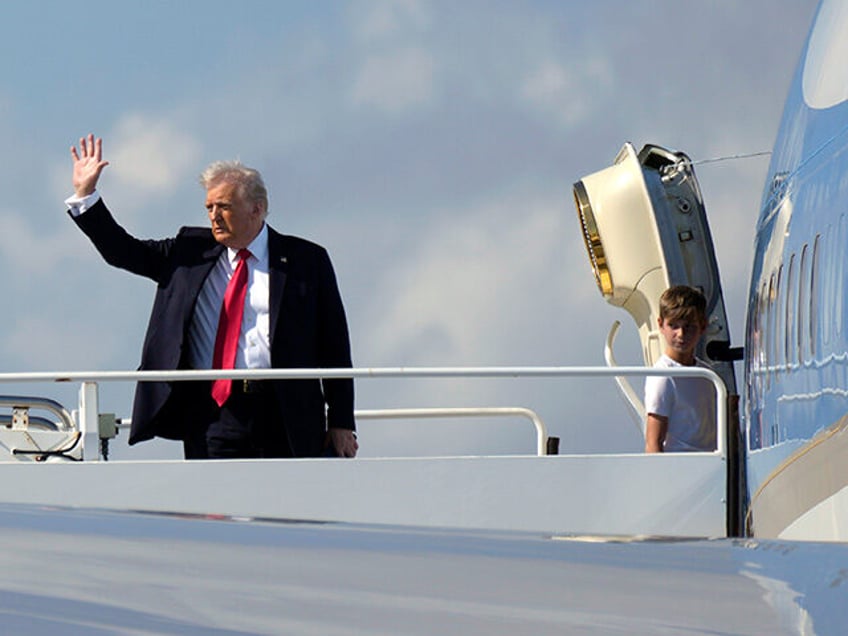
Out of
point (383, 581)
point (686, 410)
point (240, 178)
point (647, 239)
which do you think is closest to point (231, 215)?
point (240, 178)

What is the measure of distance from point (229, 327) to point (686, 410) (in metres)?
2.16

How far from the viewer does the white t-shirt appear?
6551mm

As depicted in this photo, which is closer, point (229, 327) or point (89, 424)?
point (229, 327)

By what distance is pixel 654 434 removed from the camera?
657 cm

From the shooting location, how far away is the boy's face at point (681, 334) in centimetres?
652

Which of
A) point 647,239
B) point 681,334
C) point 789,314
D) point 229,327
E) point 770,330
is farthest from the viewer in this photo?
point 647,239

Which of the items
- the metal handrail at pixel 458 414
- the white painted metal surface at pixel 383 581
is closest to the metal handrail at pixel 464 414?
the metal handrail at pixel 458 414

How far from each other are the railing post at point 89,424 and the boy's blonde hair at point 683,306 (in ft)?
7.98

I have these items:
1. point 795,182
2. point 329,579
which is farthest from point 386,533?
point 795,182

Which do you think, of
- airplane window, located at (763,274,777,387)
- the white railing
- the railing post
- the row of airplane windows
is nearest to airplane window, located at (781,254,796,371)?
the row of airplane windows

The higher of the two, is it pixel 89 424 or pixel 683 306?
pixel 683 306

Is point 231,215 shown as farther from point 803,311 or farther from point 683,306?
point 803,311

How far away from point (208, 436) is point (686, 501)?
2.21 meters

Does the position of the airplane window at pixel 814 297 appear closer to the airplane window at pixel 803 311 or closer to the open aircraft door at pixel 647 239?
the airplane window at pixel 803 311
